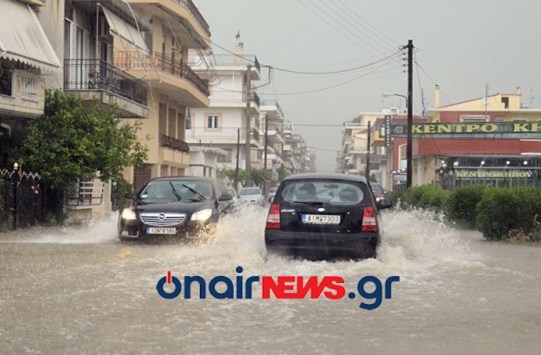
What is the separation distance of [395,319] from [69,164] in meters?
15.3

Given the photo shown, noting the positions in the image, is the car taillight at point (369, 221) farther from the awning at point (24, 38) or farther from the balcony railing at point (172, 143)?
the balcony railing at point (172, 143)

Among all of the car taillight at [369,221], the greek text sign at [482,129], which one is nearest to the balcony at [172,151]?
the greek text sign at [482,129]

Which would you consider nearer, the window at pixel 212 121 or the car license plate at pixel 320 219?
the car license plate at pixel 320 219

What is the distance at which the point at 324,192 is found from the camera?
490 inches

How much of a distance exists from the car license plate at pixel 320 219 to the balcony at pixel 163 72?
2165cm

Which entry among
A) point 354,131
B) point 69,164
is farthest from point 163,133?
point 354,131

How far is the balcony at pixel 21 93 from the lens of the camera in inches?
783

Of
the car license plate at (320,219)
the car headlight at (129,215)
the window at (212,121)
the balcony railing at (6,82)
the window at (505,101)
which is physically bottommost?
the car headlight at (129,215)

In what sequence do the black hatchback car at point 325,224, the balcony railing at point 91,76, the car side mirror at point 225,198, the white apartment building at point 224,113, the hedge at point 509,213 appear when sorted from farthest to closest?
1. the white apartment building at point 224,113
2. the balcony railing at point 91,76
3. the hedge at point 509,213
4. the car side mirror at point 225,198
5. the black hatchback car at point 325,224

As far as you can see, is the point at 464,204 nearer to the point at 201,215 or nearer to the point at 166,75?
the point at 201,215

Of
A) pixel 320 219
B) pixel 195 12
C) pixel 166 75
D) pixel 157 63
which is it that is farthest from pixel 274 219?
pixel 195 12

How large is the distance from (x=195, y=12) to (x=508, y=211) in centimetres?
2481

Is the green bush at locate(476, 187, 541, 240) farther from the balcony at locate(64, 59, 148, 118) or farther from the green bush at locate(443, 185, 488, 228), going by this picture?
the balcony at locate(64, 59, 148, 118)

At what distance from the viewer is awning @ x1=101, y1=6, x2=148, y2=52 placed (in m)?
26.4
